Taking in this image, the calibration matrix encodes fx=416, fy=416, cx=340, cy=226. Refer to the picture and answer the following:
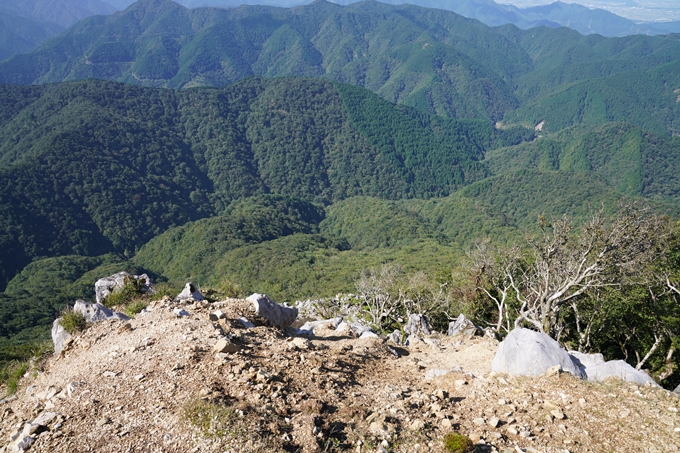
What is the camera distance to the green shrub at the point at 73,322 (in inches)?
607

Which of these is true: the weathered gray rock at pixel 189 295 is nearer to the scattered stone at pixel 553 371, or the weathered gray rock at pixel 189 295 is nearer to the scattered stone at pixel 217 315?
the scattered stone at pixel 217 315

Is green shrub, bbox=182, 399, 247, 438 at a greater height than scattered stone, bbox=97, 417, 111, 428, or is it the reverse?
green shrub, bbox=182, 399, 247, 438

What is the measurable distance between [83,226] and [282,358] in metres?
161

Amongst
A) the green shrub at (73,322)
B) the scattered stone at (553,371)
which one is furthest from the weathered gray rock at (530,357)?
the green shrub at (73,322)

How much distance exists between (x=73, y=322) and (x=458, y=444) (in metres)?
14.1

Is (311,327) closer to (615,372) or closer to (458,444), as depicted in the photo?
(458,444)

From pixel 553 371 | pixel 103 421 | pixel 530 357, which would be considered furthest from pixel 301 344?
pixel 553 371

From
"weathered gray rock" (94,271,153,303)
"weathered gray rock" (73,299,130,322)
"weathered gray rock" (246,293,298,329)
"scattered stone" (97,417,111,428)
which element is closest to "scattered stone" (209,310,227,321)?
"weathered gray rock" (246,293,298,329)

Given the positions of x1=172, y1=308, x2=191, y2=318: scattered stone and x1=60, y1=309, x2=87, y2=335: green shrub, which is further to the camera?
x1=60, y1=309, x2=87, y2=335: green shrub

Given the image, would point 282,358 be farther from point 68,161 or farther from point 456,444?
point 68,161

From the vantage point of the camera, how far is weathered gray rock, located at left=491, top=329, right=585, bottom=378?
12.9 meters

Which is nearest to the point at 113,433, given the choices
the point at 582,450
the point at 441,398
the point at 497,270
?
the point at 441,398

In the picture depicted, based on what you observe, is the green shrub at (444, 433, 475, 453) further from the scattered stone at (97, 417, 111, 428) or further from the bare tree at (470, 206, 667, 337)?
the bare tree at (470, 206, 667, 337)

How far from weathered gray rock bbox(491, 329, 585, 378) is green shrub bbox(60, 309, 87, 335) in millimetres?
14860
